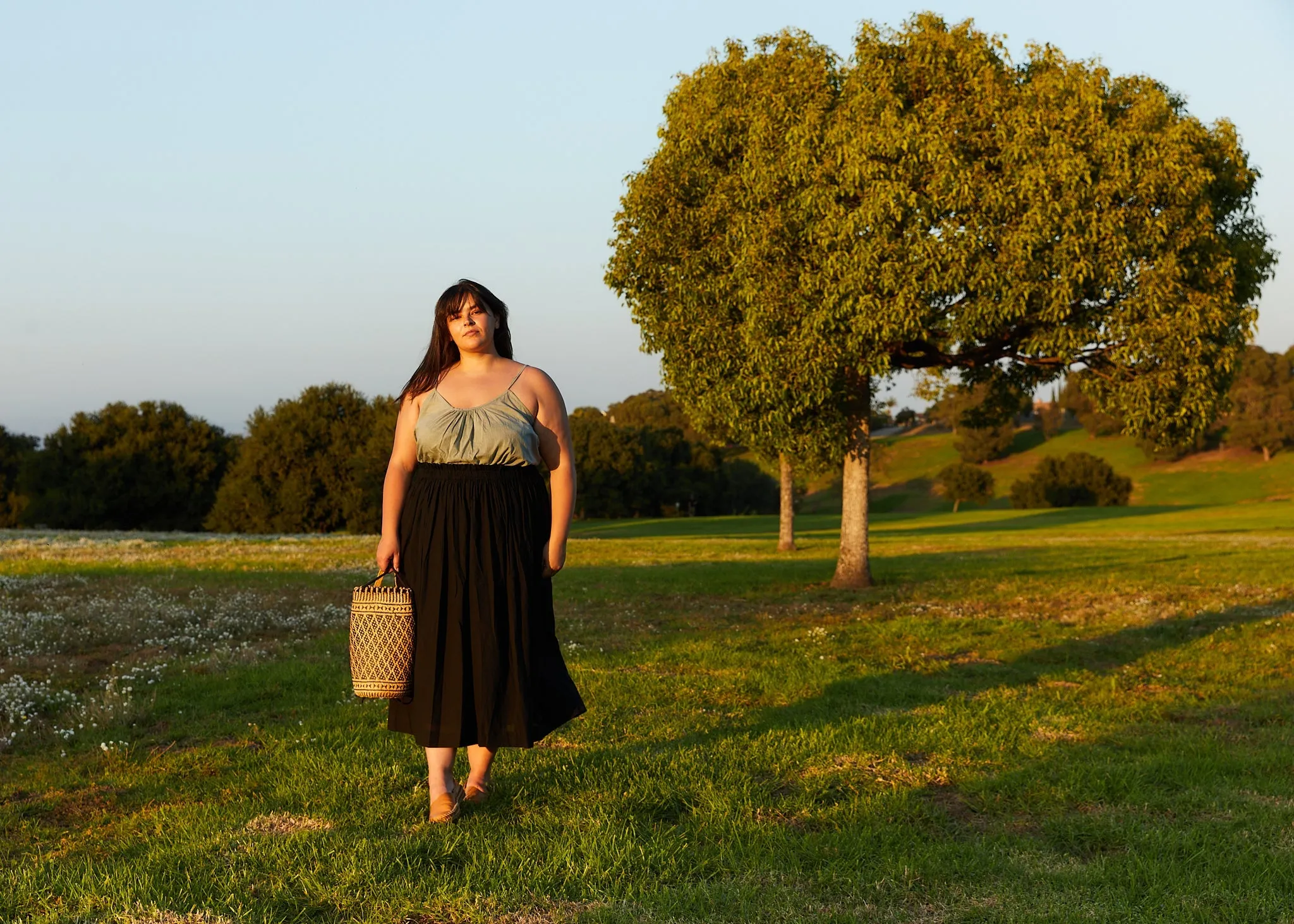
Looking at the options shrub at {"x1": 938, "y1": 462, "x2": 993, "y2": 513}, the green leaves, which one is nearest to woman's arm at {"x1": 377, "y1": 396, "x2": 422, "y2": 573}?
the green leaves

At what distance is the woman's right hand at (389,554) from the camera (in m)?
5.79

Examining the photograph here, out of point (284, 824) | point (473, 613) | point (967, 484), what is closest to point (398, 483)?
point (473, 613)

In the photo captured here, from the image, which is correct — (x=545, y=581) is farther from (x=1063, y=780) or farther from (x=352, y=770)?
(x=1063, y=780)

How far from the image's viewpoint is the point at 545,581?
5.99m

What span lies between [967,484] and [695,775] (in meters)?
92.9

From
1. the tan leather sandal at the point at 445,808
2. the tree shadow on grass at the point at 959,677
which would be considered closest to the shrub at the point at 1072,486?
the tree shadow on grass at the point at 959,677

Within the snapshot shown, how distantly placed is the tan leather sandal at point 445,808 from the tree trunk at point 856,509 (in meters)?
14.1

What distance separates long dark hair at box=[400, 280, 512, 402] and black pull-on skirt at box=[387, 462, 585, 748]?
1.87 feet

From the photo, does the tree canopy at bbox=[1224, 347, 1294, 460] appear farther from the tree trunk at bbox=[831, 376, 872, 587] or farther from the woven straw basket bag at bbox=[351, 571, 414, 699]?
the woven straw basket bag at bbox=[351, 571, 414, 699]

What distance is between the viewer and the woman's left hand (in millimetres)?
5785

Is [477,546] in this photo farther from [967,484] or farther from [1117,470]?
[1117,470]

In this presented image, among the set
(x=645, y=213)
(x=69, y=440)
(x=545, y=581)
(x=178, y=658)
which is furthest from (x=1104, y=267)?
(x=69, y=440)

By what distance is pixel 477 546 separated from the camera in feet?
18.6

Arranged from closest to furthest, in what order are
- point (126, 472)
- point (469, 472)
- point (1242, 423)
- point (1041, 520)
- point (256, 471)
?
1. point (469, 472)
2. point (1041, 520)
3. point (256, 471)
4. point (126, 472)
5. point (1242, 423)
